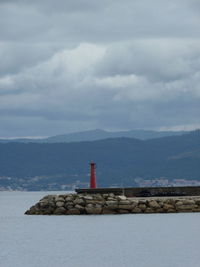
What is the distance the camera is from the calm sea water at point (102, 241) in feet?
141

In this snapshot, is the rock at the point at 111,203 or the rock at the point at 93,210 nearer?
the rock at the point at 111,203

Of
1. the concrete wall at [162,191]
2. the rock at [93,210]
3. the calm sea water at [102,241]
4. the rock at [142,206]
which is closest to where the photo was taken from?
the calm sea water at [102,241]

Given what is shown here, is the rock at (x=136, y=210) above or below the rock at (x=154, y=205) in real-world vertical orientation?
below

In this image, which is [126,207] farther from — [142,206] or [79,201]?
[79,201]

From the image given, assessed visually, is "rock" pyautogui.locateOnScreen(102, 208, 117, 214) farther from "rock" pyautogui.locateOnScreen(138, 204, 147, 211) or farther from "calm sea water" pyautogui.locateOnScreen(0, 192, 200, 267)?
"rock" pyautogui.locateOnScreen(138, 204, 147, 211)

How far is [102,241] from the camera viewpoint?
169 feet

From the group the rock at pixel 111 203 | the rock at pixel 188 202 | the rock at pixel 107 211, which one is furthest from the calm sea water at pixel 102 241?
the rock at pixel 111 203

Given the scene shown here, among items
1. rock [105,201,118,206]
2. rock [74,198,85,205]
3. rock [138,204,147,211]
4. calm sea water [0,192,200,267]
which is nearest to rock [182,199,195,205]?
calm sea water [0,192,200,267]

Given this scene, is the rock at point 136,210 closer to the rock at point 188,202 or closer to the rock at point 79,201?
the rock at point 188,202

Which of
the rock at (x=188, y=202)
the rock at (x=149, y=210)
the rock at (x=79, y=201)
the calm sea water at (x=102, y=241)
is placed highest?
the rock at (x=79, y=201)

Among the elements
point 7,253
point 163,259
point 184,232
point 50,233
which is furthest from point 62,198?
point 163,259

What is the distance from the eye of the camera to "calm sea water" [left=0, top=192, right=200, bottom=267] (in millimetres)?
42938

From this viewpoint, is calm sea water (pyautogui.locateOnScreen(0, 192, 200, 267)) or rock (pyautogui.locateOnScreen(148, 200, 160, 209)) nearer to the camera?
calm sea water (pyautogui.locateOnScreen(0, 192, 200, 267))

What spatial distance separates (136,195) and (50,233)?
12579 millimetres
